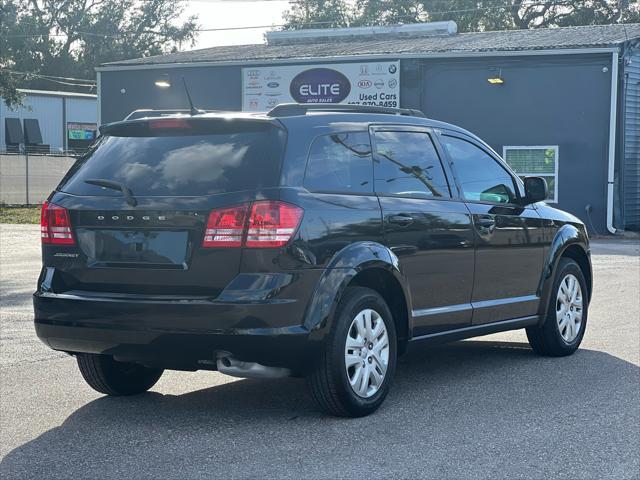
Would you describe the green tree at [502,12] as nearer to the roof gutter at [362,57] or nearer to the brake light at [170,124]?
the roof gutter at [362,57]

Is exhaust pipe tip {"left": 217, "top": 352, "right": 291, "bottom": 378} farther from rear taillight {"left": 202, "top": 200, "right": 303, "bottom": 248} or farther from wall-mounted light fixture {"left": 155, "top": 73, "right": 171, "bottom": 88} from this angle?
wall-mounted light fixture {"left": 155, "top": 73, "right": 171, "bottom": 88}

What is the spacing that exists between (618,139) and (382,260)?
21.9 meters

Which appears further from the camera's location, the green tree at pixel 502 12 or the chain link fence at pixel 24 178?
the green tree at pixel 502 12

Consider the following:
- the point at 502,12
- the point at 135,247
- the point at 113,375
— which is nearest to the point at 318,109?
the point at 135,247

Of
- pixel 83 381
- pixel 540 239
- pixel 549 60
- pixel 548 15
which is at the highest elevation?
pixel 548 15

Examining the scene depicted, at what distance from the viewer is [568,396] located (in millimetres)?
7020

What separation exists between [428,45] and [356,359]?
975 inches

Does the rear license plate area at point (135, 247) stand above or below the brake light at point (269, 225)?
below

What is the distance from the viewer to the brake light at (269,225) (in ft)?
19.2

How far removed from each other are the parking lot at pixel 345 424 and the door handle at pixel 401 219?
1116mm

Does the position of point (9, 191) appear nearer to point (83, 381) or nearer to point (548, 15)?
point (548, 15)

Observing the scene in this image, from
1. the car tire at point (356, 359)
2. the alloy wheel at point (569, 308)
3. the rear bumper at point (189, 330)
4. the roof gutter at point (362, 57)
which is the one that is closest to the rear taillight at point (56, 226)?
the rear bumper at point (189, 330)

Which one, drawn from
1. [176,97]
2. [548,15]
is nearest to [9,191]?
[176,97]

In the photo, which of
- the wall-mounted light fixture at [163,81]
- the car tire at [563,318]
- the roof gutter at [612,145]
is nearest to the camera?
the car tire at [563,318]
